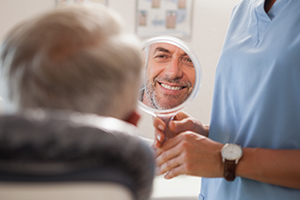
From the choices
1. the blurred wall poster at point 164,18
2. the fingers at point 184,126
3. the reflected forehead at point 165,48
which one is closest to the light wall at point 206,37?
the blurred wall poster at point 164,18

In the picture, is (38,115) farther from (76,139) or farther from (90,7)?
(90,7)

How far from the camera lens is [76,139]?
14.0 inches

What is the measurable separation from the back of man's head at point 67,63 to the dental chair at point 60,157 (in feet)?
0.18

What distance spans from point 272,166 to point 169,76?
42 centimetres

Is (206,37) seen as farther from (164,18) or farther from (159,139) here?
(159,139)

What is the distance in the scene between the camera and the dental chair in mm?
348

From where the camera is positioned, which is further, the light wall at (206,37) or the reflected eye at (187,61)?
the light wall at (206,37)

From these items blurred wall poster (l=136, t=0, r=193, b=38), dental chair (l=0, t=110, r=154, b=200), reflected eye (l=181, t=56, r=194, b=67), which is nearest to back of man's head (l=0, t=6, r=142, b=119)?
dental chair (l=0, t=110, r=154, b=200)

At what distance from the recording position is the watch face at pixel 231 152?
2.86ft

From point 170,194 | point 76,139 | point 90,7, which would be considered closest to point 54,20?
point 90,7

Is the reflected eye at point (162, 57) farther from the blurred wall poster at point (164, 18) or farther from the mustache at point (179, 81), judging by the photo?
the blurred wall poster at point (164, 18)

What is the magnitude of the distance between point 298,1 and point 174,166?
594 millimetres

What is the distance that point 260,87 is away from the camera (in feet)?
3.03

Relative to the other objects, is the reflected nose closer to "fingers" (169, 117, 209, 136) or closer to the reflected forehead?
the reflected forehead
